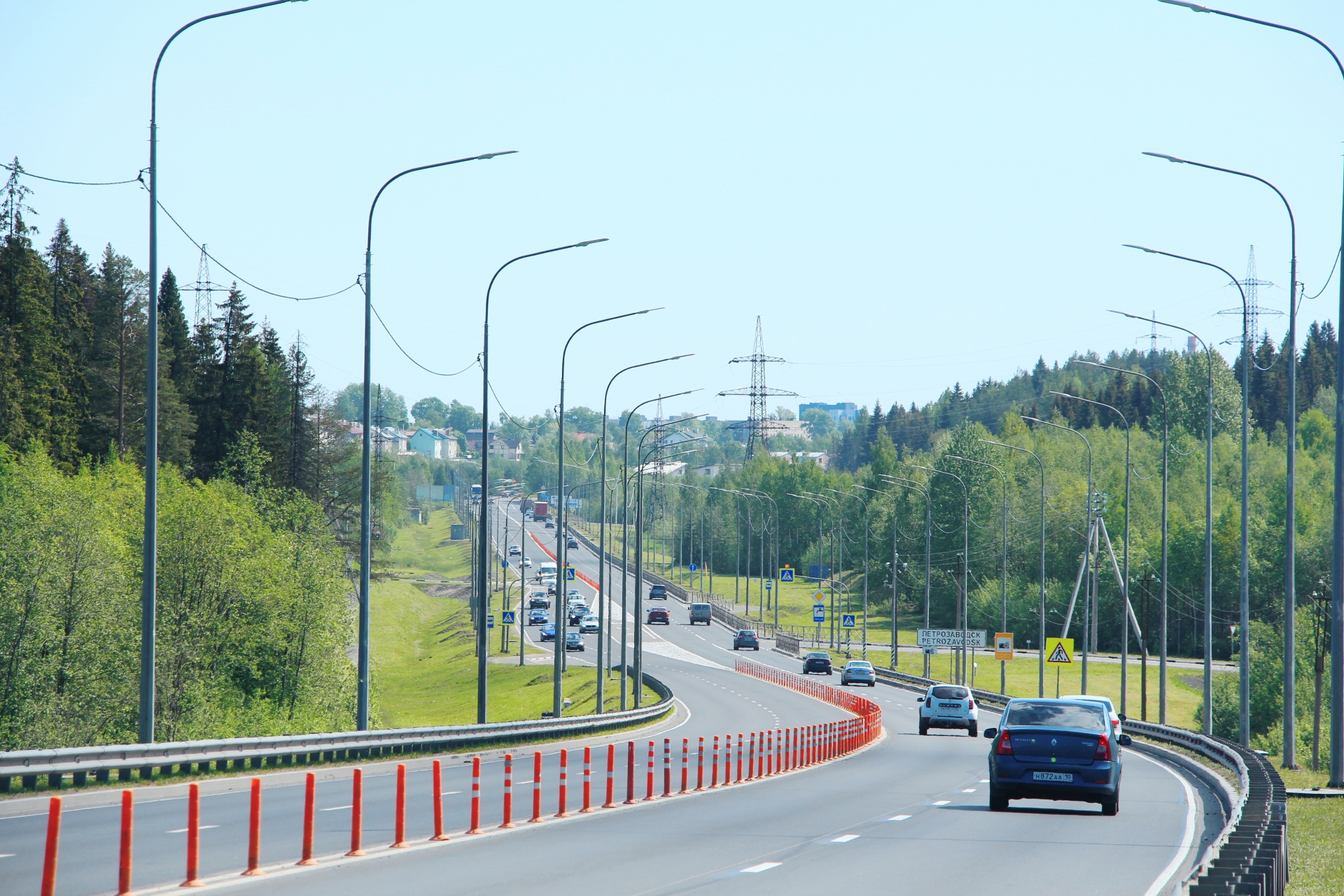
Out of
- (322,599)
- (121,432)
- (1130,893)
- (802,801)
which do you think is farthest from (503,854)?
(121,432)

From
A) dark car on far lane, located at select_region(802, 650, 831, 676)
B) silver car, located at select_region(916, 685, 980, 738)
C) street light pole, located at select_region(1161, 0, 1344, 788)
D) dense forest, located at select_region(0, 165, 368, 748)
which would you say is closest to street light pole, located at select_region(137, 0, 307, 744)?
street light pole, located at select_region(1161, 0, 1344, 788)

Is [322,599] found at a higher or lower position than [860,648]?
higher

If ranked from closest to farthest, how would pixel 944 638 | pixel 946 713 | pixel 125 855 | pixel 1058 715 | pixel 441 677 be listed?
pixel 125 855, pixel 1058 715, pixel 946 713, pixel 944 638, pixel 441 677

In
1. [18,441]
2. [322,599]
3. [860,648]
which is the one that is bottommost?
[860,648]

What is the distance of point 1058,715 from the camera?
21422 millimetres

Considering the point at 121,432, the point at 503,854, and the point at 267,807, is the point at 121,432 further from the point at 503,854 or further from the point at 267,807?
the point at 503,854

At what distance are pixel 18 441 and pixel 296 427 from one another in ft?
95.1

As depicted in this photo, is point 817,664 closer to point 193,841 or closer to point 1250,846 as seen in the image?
point 1250,846

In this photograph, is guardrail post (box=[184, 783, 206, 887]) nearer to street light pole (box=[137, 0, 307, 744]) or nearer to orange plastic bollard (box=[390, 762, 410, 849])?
orange plastic bollard (box=[390, 762, 410, 849])

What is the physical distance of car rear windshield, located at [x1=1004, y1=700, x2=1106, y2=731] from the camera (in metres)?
21.2

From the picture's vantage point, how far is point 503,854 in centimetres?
1483

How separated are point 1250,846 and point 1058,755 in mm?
9090

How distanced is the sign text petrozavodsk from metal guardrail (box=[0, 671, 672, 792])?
35195 millimetres

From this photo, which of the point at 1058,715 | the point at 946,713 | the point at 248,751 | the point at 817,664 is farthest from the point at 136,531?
the point at 1058,715
